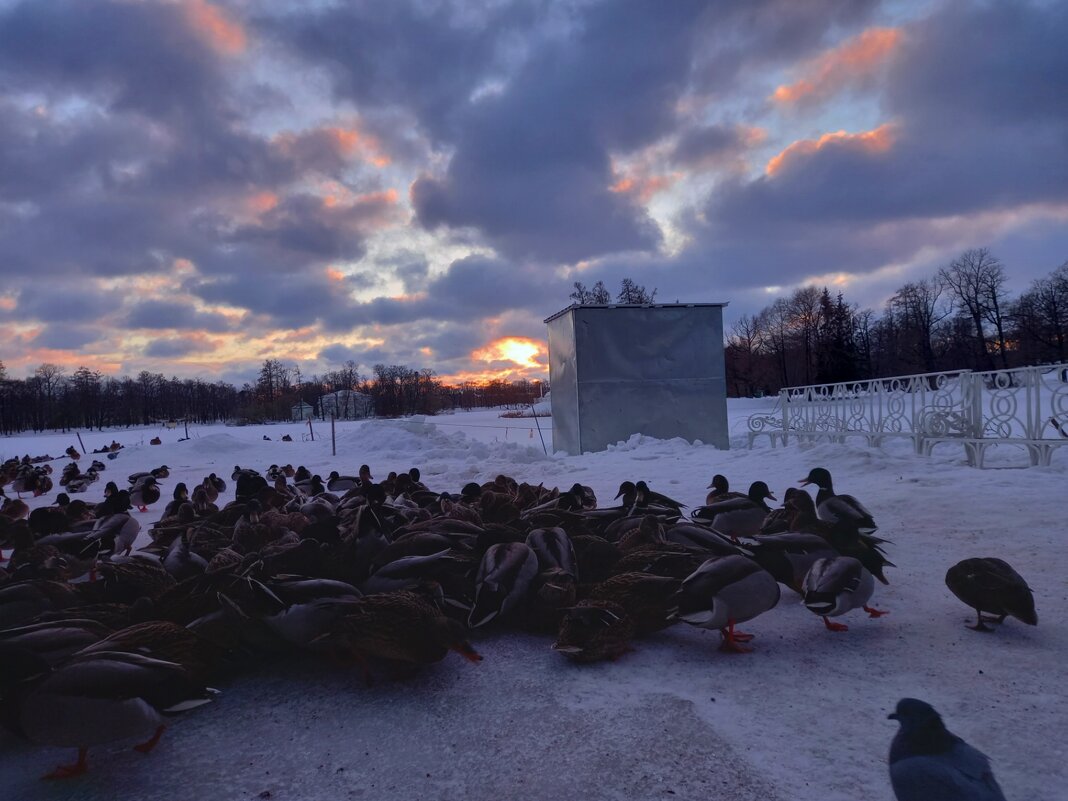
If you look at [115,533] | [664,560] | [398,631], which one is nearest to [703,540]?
[664,560]

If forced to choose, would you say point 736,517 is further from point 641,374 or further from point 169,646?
point 641,374

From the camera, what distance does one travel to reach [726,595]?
11.0ft

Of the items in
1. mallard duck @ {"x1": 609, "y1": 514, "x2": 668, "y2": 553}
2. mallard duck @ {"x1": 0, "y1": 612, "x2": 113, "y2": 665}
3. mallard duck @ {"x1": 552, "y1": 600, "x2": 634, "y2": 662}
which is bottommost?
mallard duck @ {"x1": 552, "y1": 600, "x2": 634, "y2": 662}

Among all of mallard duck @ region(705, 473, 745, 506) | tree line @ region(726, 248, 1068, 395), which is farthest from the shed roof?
tree line @ region(726, 248, 1068, 395)

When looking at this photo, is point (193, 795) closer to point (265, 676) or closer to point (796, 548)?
point (265, 676)

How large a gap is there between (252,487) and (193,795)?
279 inches

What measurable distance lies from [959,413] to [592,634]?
8826 millimetres

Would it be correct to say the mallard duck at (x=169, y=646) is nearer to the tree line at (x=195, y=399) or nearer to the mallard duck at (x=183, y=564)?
the mallard duck at (x=183, y=564)

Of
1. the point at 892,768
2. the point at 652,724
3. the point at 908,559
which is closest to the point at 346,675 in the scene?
the point at 652,724

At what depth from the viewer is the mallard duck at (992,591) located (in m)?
3.42

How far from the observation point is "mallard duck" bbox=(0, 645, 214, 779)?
235 centimetres

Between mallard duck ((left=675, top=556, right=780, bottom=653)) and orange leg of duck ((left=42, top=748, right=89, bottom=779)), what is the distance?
281 centimetres

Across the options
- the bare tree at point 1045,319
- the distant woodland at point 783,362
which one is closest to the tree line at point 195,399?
the distant woodland at point 783,362

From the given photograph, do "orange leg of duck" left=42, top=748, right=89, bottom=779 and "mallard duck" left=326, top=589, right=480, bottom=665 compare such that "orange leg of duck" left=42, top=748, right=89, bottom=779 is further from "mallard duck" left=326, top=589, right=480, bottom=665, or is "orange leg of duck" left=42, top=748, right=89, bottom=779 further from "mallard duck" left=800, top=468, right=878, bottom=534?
"mallard duck" left=800, top=468, right=878, bottom=534
